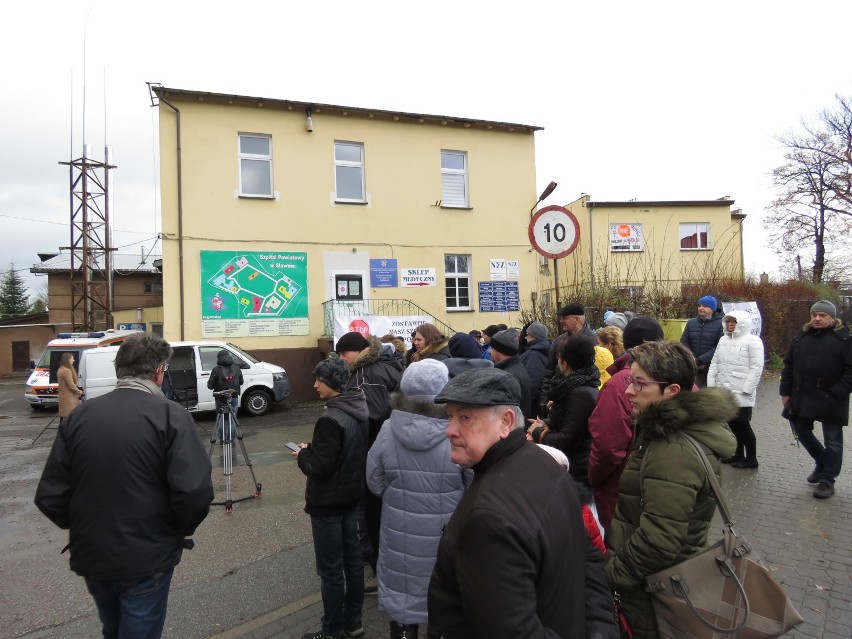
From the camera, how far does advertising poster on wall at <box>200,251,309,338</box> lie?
44.0ft

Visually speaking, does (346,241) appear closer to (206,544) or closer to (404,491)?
(206,544)

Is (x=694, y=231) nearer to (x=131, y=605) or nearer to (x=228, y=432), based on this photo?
(x=228, y=432)

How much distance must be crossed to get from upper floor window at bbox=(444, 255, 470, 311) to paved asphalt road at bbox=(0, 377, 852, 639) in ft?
31.5

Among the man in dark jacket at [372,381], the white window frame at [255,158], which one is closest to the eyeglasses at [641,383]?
the man in dark jacket at [372,381]

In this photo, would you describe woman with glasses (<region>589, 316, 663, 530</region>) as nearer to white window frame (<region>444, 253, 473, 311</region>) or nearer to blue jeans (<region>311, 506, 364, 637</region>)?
blue jeans (<region>311, 506, 364, 637</region>)

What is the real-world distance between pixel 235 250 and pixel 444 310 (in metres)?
6.08

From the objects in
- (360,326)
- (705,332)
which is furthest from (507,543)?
(360,326)

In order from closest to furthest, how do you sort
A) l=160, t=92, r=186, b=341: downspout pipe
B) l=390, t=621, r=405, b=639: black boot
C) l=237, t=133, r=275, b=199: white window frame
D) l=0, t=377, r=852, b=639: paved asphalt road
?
l=390, t=621, r=405, b=639: black boot → l=0, t=377, r=852, b=639: paved asphalt road → l=160, t=92, r=186, b=341: downspout pipe → l=237, t=133, r=275, b=199: white window frame

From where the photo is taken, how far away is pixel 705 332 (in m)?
7.62

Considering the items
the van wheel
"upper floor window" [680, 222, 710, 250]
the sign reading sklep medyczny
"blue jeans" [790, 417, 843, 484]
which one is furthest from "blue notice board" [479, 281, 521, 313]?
"upper floor window" [680, 222, 710, 250]

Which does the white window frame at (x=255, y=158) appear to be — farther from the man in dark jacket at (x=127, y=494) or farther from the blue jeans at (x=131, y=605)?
the blue jeans at (x=131, y=605)

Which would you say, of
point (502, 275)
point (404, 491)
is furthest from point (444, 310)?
point (404, 491)

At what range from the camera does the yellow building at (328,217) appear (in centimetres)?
1340

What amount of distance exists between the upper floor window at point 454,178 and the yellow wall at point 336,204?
25 cm
